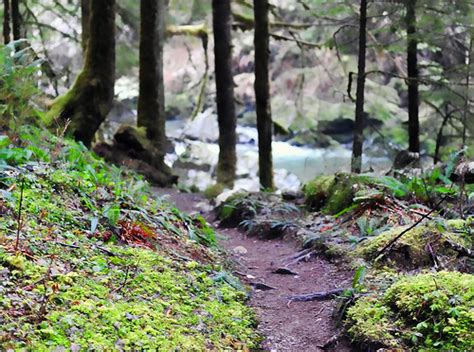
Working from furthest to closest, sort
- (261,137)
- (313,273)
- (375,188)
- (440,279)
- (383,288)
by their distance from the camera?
(261,137) → (375,188) → (313,273) → (383,288) → (440,279)

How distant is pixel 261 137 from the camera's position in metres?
10.4

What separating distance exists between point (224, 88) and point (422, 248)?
26.2 feet

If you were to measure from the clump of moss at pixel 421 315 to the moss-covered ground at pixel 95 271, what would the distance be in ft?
2.40

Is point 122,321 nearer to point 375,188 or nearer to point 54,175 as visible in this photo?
point 54,175

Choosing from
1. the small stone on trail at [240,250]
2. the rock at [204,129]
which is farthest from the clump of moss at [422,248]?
the rock at [204,129]

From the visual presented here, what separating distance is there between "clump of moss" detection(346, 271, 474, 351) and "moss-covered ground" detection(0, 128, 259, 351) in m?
0.73

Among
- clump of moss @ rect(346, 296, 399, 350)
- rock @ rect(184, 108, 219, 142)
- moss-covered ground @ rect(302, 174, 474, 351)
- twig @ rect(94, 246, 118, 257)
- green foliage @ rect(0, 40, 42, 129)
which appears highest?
green foliage @ rect(0, 40, 42, 129)

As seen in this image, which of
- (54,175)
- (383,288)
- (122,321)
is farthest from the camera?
(54,175)

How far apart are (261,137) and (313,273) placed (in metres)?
6.11

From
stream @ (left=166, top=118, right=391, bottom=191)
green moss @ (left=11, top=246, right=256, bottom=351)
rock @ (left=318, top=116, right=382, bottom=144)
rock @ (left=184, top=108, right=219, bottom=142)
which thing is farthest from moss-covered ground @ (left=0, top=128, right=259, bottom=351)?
rock @ (left=318, top=116, right=382, bottom=144)

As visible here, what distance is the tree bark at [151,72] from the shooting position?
33.3 feet

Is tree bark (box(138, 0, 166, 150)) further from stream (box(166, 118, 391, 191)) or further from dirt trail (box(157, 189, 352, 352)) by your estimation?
dirt trail (box(157, 189, 352, 352))

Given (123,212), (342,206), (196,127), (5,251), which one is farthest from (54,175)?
(196,127)

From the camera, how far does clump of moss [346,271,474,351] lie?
8.60ft
